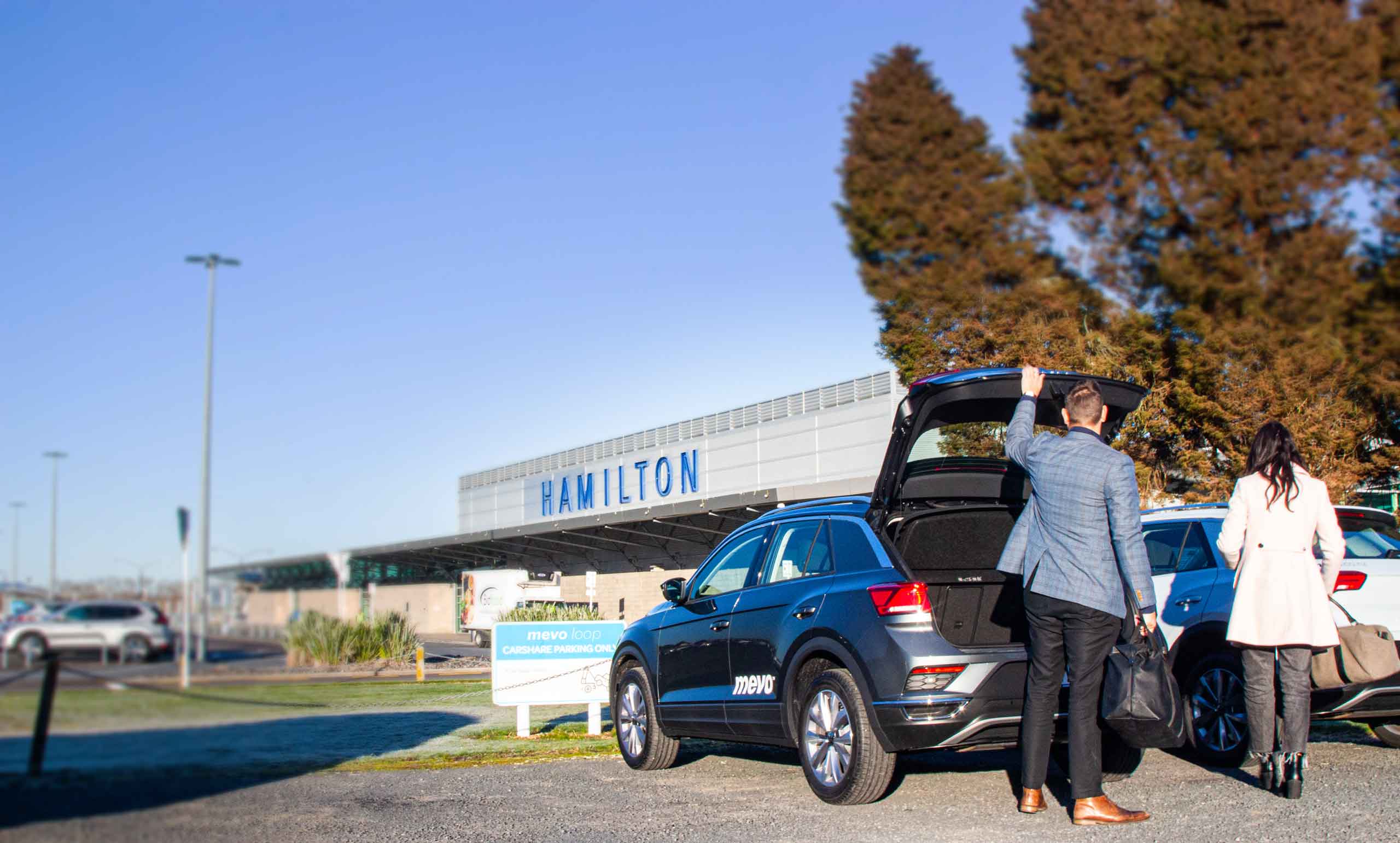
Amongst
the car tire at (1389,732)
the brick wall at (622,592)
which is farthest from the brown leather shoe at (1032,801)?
the brick wall at (622,592)

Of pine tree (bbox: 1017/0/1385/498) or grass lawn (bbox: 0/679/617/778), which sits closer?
grass lawn (bbox: 0/679/617/778)

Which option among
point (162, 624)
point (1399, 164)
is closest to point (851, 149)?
point (1399, 164)

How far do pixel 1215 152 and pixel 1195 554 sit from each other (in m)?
2.77

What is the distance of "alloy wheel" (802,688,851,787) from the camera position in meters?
6.54

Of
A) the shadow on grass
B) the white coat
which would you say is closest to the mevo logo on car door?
the white coat

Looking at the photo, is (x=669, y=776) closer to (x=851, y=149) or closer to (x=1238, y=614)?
(x=1238, y=614)

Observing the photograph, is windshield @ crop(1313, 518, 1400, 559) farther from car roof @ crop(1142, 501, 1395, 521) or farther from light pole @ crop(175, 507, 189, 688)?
light pole @ crop(175, 507, 189, 688)

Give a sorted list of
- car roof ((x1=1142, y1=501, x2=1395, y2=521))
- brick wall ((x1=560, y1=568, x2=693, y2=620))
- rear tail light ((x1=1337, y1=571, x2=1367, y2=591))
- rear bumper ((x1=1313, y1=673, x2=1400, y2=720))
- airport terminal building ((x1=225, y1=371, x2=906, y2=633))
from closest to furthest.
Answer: airport terminal building ((x1=225, y1=371, x2=906, y2=633))
rear bumper ((x1=1313, y1=673, x2=1400, y2=720))
rear tail light ((x1=1337, y1=571, x2=1367, y2=591))
car roof ((x1=1142, y1=501, x2=1395, y2=521))
brick wall ((x1=560, y1=568, x2=693, y2=620))

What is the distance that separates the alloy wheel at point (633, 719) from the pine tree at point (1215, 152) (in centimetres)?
464

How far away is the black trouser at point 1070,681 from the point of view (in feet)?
19.3

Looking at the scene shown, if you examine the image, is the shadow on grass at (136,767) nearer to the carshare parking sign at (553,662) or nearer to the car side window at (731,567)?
the car side window at (731,567)

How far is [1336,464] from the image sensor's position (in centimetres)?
1484

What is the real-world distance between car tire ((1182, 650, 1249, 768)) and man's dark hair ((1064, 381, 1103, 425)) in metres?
2.67

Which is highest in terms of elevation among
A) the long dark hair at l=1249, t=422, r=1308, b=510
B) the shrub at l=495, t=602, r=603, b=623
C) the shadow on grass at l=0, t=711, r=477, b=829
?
the long dark hair at l=1249, t=422, r=1308, b=510
